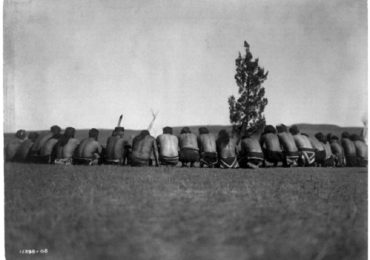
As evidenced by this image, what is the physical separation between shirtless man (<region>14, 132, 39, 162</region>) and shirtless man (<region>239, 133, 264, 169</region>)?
3268mm

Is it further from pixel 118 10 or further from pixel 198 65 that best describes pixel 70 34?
pixel 198 65

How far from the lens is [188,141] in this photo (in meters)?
7.43

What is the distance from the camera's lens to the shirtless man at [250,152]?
7.25 metres

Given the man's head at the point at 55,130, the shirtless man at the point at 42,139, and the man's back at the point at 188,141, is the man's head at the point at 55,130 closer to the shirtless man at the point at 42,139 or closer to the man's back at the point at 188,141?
the shirtless man at the point at 42,139

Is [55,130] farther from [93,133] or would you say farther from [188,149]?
[188,149]

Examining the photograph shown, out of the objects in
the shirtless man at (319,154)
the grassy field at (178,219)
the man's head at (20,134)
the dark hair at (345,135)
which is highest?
the man's head at (20,134)

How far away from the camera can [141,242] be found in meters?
4.10

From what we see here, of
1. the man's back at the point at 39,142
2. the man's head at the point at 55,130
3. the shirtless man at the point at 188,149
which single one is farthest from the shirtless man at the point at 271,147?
the man's back at the point at 39,142

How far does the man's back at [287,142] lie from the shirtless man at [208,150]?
3.65ft

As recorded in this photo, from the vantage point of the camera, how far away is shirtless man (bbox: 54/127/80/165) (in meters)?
6.60

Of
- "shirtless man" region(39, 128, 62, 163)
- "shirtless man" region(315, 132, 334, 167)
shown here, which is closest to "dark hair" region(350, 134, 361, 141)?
"shirtless man" region(315, 132, 334, 167)

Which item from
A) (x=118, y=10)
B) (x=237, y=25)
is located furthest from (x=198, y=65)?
(x=118, y=10)

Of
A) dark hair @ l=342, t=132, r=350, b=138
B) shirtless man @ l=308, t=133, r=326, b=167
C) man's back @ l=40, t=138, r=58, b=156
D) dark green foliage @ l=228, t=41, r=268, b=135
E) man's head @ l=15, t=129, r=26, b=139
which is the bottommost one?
shirtless man @ l=308, t=133, r=326, b=167

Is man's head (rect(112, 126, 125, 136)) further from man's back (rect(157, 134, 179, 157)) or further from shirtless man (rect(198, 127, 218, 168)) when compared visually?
shirtless man (rect(198, 127, 218, 168))
